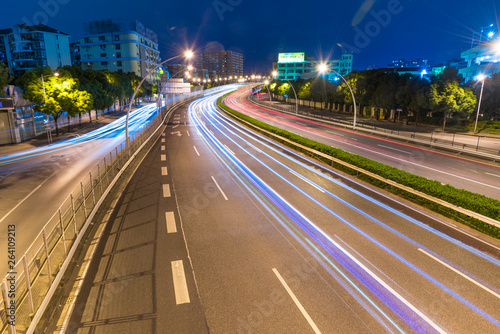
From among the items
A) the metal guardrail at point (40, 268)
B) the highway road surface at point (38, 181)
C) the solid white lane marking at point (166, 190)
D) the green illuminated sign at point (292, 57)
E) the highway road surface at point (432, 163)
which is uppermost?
the green illuminated sign at point (292, 57)

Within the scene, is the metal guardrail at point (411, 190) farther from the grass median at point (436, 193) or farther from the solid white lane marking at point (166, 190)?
the solid white lane marking at point (166, 190)

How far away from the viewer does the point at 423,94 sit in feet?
138

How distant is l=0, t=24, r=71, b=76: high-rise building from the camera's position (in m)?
83.8

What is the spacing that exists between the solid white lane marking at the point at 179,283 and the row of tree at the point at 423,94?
43067mm

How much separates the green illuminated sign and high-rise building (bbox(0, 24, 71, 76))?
107094mm

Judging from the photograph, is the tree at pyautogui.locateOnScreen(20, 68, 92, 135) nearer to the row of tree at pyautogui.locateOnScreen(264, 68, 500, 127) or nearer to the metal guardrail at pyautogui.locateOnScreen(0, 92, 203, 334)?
the metal guardrail at pyautogui.locateOnScreen(0, 92, 203, 334)

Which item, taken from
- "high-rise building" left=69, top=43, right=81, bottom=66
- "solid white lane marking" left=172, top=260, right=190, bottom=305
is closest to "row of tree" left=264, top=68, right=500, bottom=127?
"solid white lane marking" left=172, top=260, right=190, bottom=305

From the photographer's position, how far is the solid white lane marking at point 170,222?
11711 mm

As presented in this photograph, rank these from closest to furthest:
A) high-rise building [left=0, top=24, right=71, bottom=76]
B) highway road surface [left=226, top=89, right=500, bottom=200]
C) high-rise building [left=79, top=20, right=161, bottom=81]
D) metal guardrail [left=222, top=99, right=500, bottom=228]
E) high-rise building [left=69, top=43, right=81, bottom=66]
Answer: metal guardrail [left=222, top=99, right=500, bottom=228] < highway road surface [left=226, top=89, right=500, bottom=200] < high-rise building [left=0, top=24, right=71, bottom=76] < high-rise building [left=79, top=20, right=161, bottom=81] < high-rise building [left=69, top=43, right=81, bottom=66]

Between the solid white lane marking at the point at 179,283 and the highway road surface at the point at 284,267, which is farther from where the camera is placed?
the solid white lane marking at the point at 179,283

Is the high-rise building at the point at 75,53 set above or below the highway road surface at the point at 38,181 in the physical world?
above

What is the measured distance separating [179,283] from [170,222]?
14.5ft

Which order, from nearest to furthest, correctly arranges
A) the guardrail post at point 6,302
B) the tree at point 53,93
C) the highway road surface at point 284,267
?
the guardrail post at point 6,302, the highway road surface at point 284,267, the tree at point 53,93

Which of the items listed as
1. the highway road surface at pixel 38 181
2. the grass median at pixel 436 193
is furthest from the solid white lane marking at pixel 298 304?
the grass median at pixel 436 193
